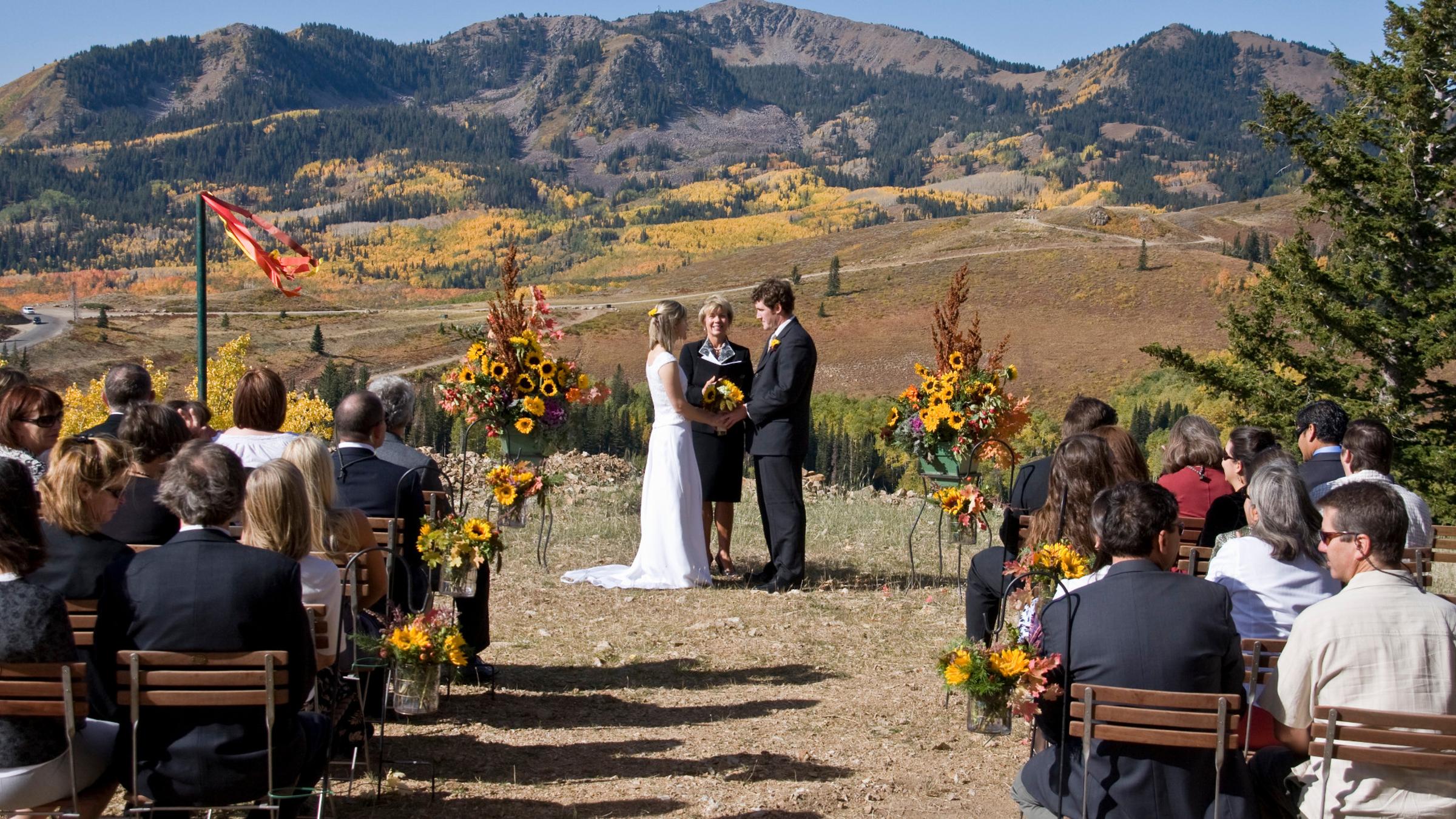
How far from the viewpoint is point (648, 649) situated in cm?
741

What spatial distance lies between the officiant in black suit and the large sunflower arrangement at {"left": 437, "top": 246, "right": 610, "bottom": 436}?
1031 millimetres

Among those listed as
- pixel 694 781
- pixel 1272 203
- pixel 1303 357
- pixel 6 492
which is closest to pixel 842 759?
pixel 694 781

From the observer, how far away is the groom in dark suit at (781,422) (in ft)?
28.3

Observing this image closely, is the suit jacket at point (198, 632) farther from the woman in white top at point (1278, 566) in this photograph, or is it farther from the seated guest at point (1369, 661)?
the woman in white top at point (1278, 566)

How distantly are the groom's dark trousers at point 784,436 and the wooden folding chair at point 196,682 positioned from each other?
5300mm

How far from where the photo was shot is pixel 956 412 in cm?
851

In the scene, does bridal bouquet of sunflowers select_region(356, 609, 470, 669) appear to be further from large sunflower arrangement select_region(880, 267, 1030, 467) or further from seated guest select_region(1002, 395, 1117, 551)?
large sunflower arrangement select_region(880, 267, 1030, 467)

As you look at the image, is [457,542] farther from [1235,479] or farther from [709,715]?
[1235,479]

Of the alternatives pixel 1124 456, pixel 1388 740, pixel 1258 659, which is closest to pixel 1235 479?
pixel 1124 456

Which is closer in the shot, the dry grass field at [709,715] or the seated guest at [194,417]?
the dry grass field at [709,715]

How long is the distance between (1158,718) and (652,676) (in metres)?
3.88

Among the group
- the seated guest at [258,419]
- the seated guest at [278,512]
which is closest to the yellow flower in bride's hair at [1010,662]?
the seated guest at [278,512]

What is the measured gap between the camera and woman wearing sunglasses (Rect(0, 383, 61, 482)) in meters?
5.40

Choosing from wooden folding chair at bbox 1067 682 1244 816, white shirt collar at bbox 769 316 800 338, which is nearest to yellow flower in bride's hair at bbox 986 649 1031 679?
wooden folding chair at bbox 1067 682 1244 816
